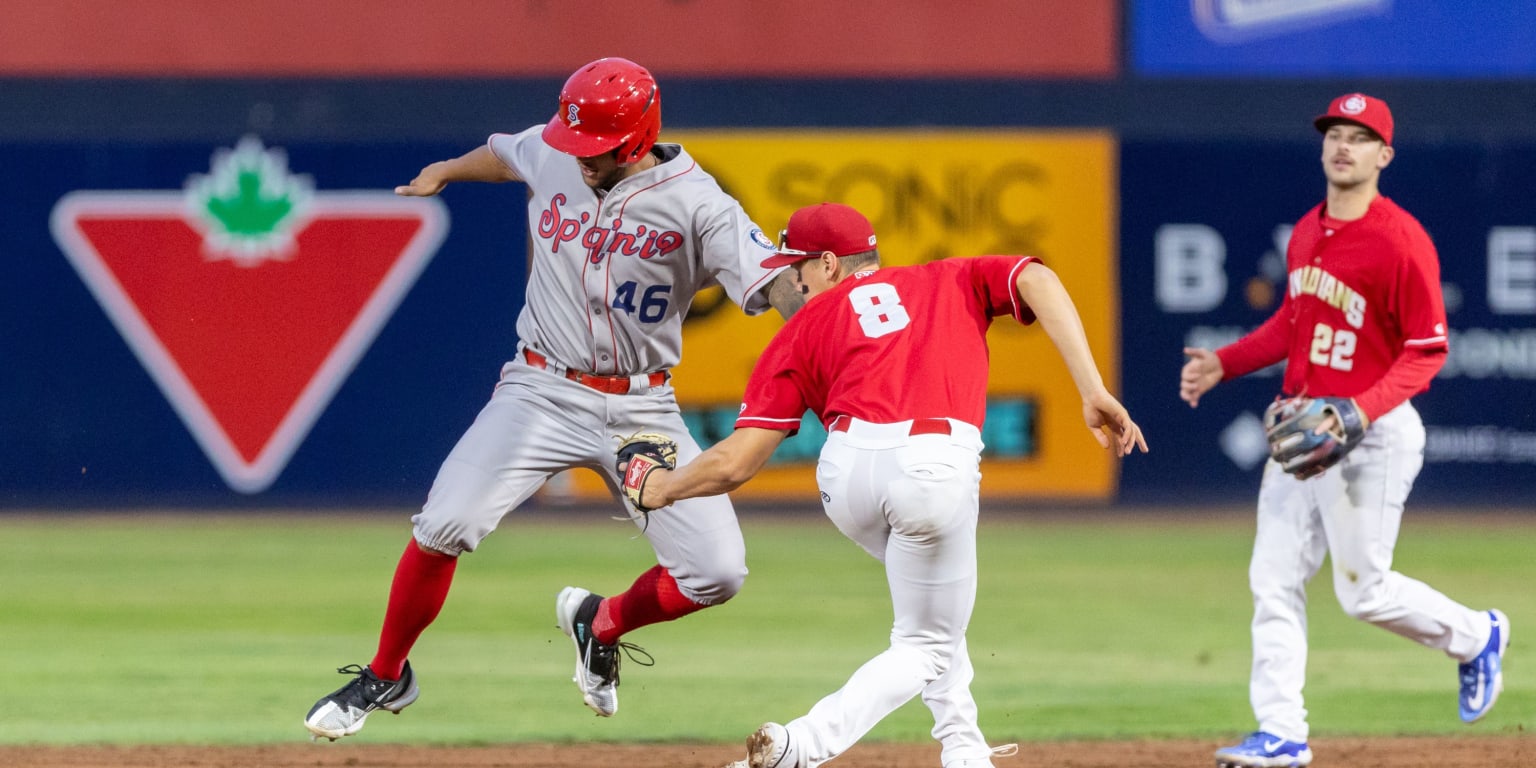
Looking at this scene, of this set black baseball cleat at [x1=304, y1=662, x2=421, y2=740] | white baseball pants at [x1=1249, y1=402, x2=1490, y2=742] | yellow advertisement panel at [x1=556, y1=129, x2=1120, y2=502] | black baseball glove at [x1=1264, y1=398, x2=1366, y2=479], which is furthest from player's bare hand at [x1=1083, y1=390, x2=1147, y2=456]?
yellow advertisement panel at [x1=556, y1=129, x2=1120, y2=502]

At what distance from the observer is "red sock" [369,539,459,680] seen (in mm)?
6094

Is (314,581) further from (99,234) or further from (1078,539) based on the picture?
(1078,539)

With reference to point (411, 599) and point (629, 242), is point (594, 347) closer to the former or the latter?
point (629, 242)

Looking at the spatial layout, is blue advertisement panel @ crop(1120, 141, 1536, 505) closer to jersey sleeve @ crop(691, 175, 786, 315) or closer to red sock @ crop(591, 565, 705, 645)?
red sock @ crop(591, 565, 705, 645)

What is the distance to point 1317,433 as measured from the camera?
234 inches

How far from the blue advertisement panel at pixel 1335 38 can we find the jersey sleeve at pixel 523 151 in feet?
27.0

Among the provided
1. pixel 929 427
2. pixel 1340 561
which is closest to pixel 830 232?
pixel 929 427

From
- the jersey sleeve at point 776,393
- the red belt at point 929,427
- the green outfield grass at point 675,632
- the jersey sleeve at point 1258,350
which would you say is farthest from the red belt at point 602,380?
the jersey sleeve at point 1258,350

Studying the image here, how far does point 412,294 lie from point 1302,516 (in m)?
7.80

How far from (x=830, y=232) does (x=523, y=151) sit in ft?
4.65

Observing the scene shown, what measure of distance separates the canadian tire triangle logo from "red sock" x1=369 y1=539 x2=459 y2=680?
6.74m

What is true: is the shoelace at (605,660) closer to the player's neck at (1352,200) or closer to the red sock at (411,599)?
the red sock at (411,599)

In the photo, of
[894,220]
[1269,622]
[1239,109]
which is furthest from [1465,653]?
[1239,109]

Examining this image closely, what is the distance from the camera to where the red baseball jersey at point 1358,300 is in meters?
6.08
